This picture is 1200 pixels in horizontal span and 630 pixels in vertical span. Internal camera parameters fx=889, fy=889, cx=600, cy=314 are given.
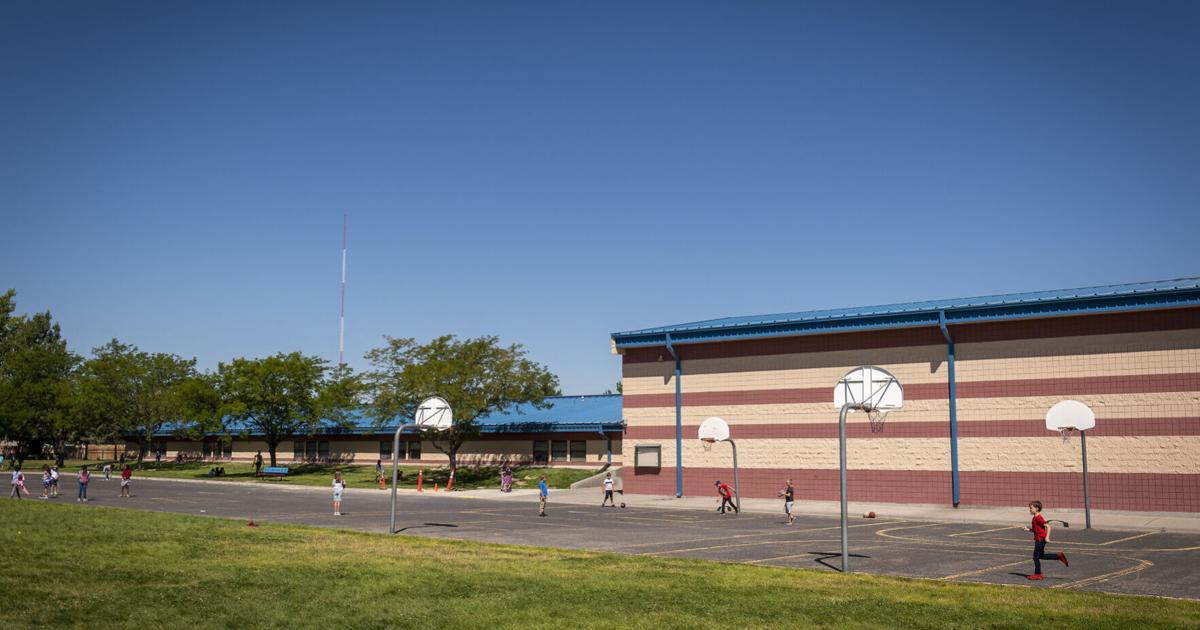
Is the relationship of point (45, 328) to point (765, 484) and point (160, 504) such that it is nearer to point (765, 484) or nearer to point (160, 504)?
point (160, 504)

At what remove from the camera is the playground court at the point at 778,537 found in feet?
66.7

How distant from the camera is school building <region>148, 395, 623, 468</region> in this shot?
66688 mm

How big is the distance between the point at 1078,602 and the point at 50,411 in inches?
3927

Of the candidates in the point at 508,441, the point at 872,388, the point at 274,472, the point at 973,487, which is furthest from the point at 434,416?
the point at 274,472

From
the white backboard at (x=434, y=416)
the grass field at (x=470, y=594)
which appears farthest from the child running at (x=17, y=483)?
the white backboard at (x=434, y=416)

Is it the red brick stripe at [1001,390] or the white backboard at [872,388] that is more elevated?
the red brick stripe at [1001,390]

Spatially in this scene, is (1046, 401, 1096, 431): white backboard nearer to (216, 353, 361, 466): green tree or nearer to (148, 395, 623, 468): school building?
(148, 395, 623, 468): school building

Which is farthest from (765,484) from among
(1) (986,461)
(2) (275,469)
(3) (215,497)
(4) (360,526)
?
(2) (275,469)

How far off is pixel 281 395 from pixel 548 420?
2371 centimetres

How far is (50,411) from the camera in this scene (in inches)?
3595

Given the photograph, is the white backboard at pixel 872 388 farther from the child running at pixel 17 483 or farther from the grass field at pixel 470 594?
the child running at pixel 17 483

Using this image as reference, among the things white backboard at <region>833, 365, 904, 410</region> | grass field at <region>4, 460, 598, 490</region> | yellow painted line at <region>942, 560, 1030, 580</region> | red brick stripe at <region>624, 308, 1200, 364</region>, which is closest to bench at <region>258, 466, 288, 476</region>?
grass field at <region>4, 460, 598, 490</region>

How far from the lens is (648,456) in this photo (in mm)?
51406

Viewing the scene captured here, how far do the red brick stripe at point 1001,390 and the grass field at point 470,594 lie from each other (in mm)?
25488
